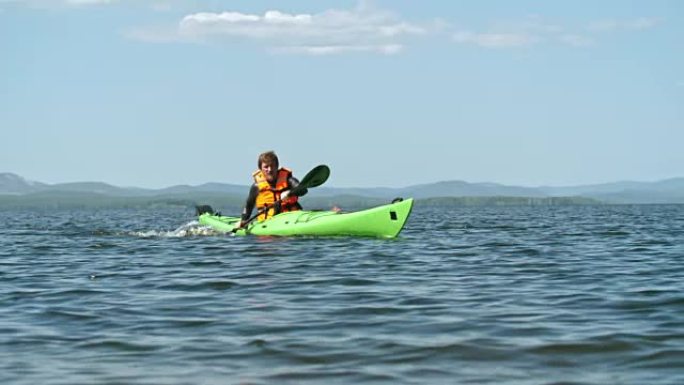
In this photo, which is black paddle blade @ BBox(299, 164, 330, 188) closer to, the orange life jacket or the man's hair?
the orange life jacket

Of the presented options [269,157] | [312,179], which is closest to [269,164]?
[269,157]

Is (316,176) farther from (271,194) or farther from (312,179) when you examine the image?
(271,194)

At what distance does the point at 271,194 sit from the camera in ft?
62.4

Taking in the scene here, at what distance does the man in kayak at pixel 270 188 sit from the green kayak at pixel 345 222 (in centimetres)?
29

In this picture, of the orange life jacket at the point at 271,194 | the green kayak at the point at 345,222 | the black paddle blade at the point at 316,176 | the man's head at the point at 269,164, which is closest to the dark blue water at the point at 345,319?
the green kayak at the point at 345,222

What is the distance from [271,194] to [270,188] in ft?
0.64

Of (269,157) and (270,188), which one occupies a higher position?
(269,157)

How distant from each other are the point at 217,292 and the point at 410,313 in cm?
265

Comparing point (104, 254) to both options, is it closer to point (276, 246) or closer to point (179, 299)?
point (276, 246)

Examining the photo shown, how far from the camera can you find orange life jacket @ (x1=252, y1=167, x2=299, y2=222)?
18.7 metres

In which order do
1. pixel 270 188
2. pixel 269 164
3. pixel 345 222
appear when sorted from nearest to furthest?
pixel 345 222 → pixel 269 164 → pixel 270 188

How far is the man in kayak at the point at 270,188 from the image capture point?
1836 cm

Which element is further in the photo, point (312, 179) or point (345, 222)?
point (312, 179)

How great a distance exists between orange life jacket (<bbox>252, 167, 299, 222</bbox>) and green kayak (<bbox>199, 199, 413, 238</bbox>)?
30 centimetres
